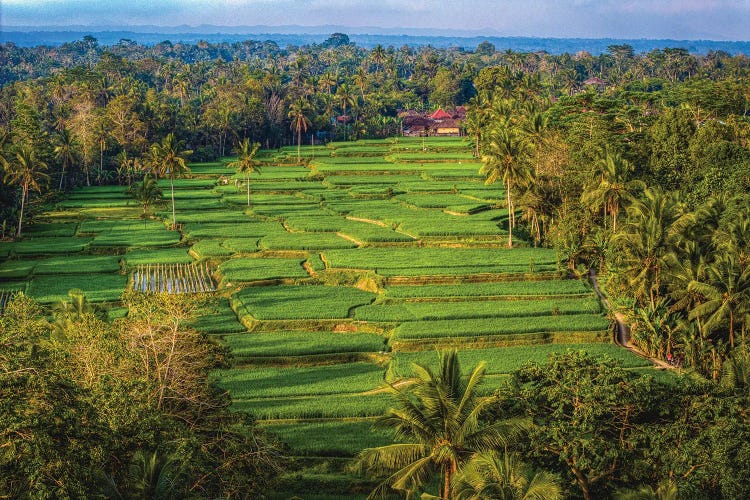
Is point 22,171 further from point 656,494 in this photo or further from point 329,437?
point 656,494

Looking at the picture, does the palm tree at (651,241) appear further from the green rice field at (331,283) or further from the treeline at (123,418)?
the treeline at (123,418)

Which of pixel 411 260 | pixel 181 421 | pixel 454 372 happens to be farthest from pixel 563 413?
pixel 411 260

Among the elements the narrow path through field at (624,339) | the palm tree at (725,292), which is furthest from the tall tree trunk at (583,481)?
the narrow path through field at (624,339)

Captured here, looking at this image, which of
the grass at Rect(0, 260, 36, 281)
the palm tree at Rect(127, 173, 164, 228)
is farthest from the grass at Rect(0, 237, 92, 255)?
the palm tree at Rect(127, 173, 164, 228)

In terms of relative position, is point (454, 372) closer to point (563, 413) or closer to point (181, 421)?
point (563, 413)

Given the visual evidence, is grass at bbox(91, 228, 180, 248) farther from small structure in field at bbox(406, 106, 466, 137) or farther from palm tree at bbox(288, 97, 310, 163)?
small structure in field at bbox(406, 106, 466, 137)

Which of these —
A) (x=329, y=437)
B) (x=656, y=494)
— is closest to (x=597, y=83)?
(x=329, y=437)
